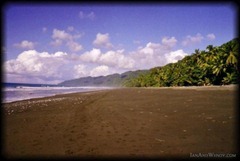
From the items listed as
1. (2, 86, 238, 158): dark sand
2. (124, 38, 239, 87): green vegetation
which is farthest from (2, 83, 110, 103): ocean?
(124, 38, 239, 87): green vegetation

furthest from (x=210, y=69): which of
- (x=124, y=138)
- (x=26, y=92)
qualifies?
(x=124, y=138)

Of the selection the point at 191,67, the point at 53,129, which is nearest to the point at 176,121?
A: the point at 53,129

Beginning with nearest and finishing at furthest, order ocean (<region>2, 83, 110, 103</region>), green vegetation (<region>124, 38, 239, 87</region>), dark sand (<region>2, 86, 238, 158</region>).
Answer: dark sand (<region>2, 86, 238, 158</region>)
ocean (<region>2, 83, 110, 103</region>)
green vegetation (<region>124, 38, 239, 87</region>)

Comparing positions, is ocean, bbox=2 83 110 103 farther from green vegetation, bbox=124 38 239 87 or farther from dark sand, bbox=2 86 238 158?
green vegetation, bbox=124 38 239 87

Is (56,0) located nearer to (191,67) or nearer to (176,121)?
(176,121)

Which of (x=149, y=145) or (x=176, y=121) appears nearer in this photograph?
(x=149, y=145)

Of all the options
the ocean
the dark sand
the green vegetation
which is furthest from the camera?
the green vegetation

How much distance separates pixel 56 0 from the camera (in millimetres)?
3816

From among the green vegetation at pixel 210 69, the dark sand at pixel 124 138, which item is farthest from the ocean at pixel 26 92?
the green vegetation at pixel 210 69

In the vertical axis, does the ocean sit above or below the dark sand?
above

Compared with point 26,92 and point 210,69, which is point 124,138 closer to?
point 26,92

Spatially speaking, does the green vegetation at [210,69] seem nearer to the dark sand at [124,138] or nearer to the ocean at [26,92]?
the ocean at [26,92]

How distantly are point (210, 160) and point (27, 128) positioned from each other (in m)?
6.71

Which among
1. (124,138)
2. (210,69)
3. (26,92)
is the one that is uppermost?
(210,69)
